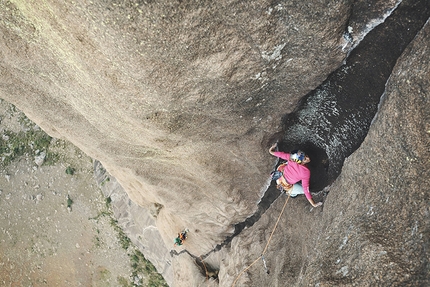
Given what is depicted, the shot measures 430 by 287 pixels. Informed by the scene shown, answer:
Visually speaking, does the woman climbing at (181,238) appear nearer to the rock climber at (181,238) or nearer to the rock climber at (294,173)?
the rock climber at (181,238)

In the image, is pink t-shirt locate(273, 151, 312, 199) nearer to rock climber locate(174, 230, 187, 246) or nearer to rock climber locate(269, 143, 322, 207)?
rock climber locate(269, 143, 322, 207)

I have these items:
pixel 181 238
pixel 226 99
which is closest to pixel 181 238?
pixel 181 238

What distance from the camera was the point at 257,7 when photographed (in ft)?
14.3

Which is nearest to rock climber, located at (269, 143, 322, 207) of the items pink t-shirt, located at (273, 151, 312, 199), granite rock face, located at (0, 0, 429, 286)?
pink t-shirt, located at (273, 151, 312, 199)

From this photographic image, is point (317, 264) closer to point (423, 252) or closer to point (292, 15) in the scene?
point (423, 252)

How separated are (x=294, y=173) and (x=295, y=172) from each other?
3 centimetres

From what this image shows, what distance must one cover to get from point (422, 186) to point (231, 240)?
5413mm

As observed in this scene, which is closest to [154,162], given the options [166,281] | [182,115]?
[182,115]

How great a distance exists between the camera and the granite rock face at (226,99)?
4379mm

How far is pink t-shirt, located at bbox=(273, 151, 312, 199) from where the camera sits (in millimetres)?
6855

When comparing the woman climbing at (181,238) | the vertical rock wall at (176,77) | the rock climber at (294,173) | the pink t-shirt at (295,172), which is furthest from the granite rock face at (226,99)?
the woman climbing at (181,238)

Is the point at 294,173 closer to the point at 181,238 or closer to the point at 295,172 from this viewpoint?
the point at 295,172

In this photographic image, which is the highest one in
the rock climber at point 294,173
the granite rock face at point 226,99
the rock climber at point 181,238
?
the granite rock face at point 226,99

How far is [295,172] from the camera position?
22.5 feet
